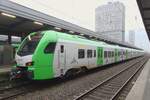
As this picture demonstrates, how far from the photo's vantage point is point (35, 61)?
905 cm

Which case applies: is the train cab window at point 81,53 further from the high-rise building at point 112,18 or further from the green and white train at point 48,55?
the high-rise building at point 112,18

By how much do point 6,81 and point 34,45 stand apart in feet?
12.1

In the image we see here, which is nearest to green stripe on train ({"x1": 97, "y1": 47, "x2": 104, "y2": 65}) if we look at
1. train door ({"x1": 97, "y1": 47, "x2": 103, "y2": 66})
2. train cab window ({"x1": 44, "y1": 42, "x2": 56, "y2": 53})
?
train door ({"x1": 97, "y1": 47, "x2": 103, "y2": 66})

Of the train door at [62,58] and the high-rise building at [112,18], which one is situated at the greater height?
the high-rise building at [112,18]

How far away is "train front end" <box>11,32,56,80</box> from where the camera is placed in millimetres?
9031

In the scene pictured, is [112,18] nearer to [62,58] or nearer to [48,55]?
[62,58]

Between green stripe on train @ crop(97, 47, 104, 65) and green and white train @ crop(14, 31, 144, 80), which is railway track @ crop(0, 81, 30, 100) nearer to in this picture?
green and white train @ crop(14, 31, 144, 80)

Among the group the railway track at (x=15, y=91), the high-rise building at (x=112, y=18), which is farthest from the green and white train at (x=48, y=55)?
the high-rise building at (x=112, y=18)

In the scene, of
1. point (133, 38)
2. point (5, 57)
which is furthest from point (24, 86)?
point (133, 38)

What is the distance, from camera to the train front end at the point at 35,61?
9.03 metres

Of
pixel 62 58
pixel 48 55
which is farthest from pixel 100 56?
pixel 48 55

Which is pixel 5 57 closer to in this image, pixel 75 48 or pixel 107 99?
pixel 75 48

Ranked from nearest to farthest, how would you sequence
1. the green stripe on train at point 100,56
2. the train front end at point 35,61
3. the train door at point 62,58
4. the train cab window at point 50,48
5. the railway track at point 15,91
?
the railway track at point 15,91, the train front end at point 35,61, the train cab window at point 50,48, the train door at point 62,58, the green stripe on train at point 100,56

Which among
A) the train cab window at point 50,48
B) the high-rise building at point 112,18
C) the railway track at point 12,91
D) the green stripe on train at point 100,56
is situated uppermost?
the high-rise building at point 112,18
